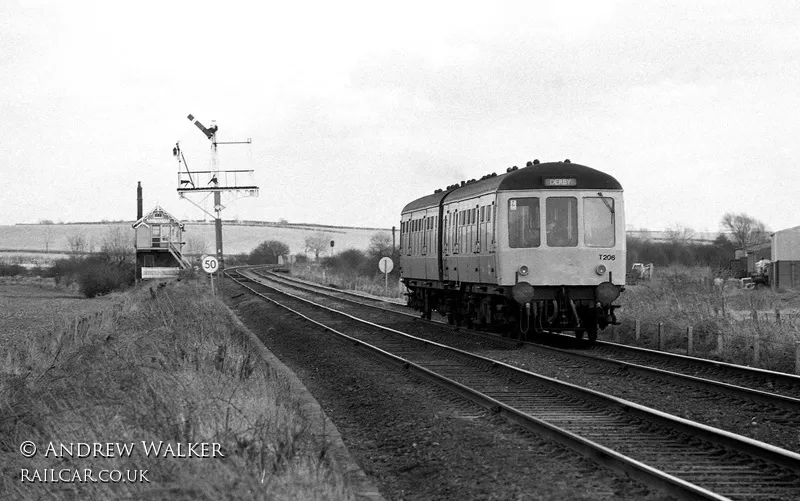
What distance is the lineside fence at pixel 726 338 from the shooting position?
16094 millimetres

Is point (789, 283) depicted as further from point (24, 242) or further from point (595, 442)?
point (24, 242)

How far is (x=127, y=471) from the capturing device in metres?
6.73

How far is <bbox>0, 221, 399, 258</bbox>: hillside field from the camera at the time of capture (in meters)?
156

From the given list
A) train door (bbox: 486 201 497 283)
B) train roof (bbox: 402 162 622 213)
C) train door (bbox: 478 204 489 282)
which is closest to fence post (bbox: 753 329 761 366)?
train roof (bbox: 402 162 622 213)

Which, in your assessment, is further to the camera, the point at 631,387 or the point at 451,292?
the point at 451,292

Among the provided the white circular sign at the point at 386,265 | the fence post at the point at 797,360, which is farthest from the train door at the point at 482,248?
the white circular sign at the point at 386,265

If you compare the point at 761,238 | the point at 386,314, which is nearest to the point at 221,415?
the point at 386,314

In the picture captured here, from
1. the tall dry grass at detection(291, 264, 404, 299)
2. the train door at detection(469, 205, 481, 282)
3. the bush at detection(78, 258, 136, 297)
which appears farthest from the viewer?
the bush at detection(78, 258, 136, 297)

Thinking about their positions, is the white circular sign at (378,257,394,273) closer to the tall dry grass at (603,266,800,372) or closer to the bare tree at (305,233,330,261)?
the tall dry grass at (603,266,800,372)

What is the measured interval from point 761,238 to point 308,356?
97116mm

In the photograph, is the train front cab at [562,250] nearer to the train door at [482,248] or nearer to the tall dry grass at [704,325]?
the train door at [482,248]

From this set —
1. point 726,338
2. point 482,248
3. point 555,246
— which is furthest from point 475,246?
point 726,338

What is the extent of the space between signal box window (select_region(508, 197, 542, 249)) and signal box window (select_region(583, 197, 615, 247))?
97 cm

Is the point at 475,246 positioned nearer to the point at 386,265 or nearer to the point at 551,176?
the point at 551,176
